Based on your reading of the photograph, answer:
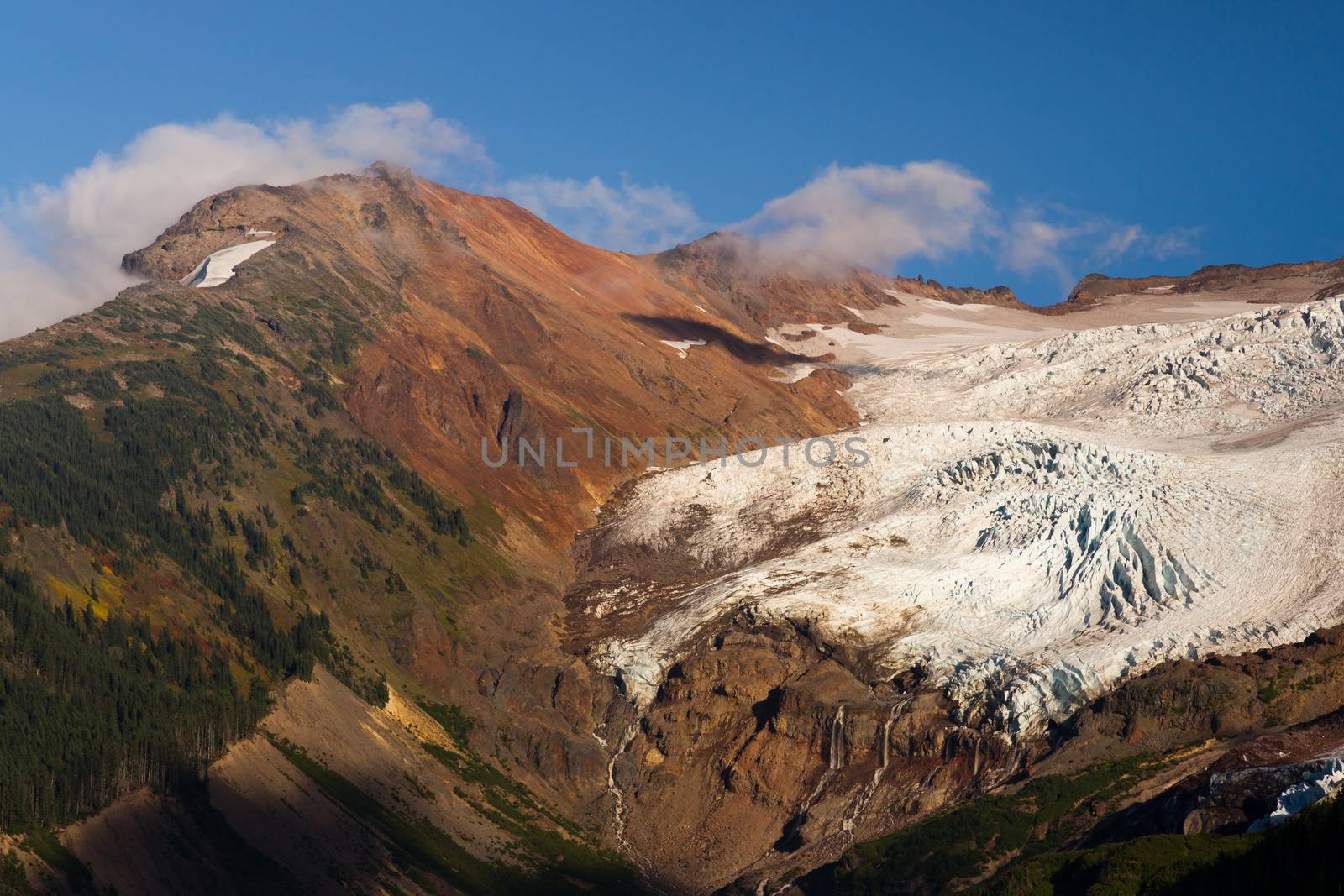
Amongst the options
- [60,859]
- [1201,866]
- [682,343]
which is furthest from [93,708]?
[682,343]

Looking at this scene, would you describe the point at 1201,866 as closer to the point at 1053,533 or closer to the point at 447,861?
the point at 447,861

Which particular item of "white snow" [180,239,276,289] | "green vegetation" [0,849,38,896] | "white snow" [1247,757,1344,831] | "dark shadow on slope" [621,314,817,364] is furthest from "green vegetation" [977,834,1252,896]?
"dark shadow on slope" [621,314,817,364]

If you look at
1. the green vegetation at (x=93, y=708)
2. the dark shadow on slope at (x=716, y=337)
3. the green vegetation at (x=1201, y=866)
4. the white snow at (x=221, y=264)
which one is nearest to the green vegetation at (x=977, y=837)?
the green vegetation at (x=1201, y=866)

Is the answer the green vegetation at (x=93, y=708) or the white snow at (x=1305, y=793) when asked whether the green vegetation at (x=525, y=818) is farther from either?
the white snow at (x=1305, y=793)

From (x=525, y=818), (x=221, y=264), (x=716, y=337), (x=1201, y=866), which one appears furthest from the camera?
(x=716, y=337)

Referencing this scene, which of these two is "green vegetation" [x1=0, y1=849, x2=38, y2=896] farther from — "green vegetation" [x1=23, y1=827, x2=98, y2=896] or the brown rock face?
the brown rock face

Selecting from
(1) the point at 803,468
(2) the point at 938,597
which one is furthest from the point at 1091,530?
(1) the point at 803,468
